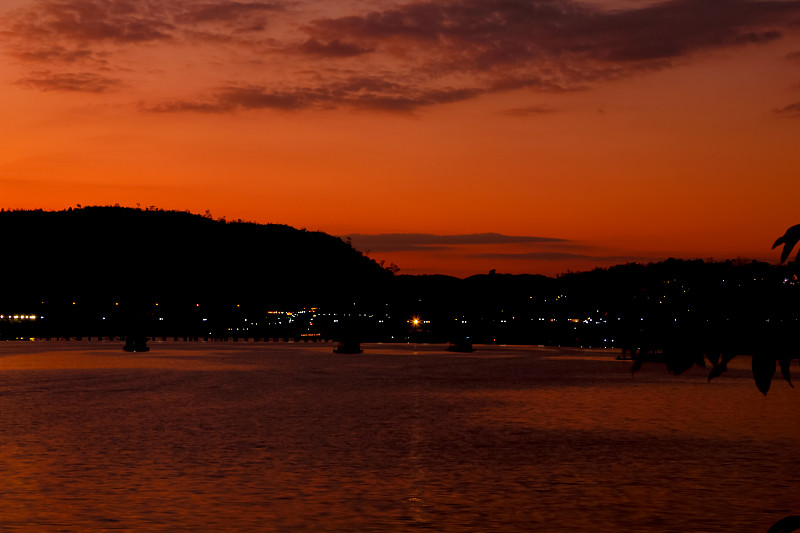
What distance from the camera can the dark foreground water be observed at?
12086 millimetres

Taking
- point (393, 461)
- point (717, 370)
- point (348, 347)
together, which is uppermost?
point (717, 370)

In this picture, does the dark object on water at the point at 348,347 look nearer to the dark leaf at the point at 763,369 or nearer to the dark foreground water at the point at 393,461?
the dark foreground water at the point at 393,461

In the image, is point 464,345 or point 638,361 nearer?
point 638,361

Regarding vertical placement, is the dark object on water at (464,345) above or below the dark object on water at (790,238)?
below

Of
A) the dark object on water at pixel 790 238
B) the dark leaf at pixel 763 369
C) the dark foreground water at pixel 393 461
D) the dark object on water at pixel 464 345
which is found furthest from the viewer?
the dark object on water at pixel 464 345

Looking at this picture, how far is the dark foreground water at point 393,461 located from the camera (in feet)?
39.7

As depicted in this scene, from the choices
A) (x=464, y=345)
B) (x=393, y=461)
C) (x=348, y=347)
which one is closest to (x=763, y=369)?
(x=393, y=461)

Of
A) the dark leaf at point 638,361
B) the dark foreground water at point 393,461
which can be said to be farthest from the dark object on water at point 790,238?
the dark foreground water at point 393,461

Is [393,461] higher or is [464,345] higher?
[464,345]

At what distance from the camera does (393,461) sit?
16625 millimetres

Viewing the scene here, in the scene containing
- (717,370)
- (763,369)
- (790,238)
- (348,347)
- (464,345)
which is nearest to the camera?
(790,238)

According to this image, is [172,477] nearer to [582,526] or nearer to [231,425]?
[582,526]

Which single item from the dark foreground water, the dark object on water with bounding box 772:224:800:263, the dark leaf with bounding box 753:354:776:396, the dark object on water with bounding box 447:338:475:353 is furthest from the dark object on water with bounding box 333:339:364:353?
the dark object on water with bounding box 772:224:800:263

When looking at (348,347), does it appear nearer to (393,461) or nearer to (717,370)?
(393,461)
